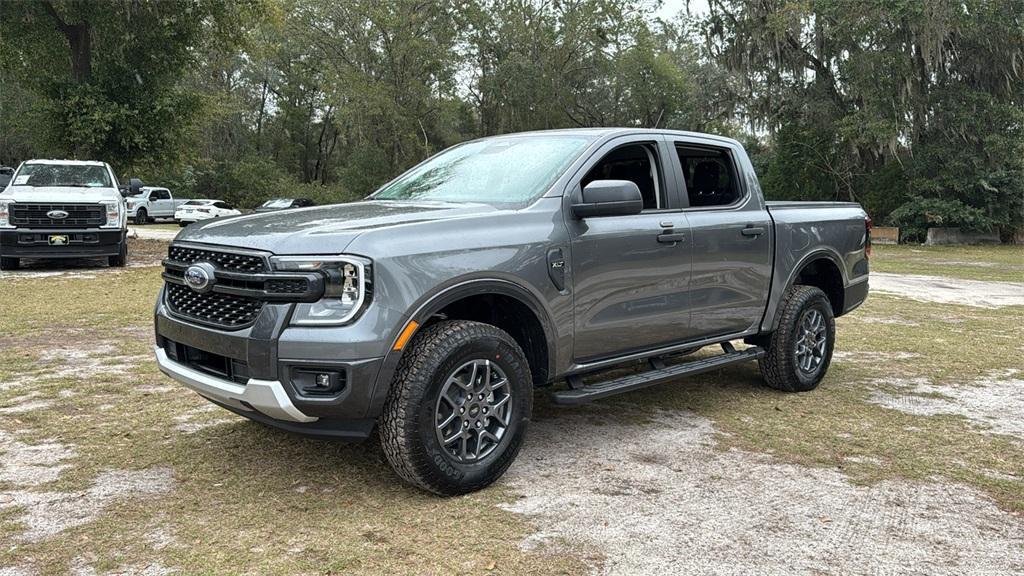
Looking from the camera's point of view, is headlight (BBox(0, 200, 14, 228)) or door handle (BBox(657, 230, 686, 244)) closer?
door handle (BBox(657, 230, 686, 244))

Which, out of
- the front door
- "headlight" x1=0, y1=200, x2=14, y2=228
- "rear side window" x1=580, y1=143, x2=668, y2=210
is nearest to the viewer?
the front door

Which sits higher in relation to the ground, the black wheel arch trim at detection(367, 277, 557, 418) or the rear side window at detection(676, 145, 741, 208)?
the rear side window at detection(676, 145, 741, 208)

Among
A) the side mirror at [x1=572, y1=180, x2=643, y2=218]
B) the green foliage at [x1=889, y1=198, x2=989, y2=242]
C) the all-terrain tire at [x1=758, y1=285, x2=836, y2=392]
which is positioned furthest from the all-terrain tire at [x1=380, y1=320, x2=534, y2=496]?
the green foliage at [x1=889, y1=198, x2=989, y2=242]

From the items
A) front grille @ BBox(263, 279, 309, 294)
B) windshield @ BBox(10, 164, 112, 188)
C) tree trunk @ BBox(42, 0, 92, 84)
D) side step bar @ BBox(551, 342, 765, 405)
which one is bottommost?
side step bar @ BBox(551, 342, 765, 405)

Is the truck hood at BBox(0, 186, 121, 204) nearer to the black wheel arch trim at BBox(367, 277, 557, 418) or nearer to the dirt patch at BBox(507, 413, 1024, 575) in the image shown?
the dirt patch at BBox(507, 413, 1024, 575)

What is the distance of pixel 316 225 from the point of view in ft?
12.4

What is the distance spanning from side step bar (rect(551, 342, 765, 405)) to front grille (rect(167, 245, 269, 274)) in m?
1.66

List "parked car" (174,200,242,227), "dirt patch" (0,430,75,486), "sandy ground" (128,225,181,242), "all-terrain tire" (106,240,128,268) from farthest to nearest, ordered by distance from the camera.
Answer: "parked car" (174,200,242,227), "sandy ground" (128,225,181,242), "all-terrain tire" (106,240,128,268), "dirt patch" (0,430,75,486)

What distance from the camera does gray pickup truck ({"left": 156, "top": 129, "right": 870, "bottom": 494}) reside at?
351 cm

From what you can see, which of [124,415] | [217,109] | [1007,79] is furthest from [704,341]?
[1007,79]

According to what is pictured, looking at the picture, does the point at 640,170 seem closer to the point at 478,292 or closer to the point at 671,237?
the point at 671,237

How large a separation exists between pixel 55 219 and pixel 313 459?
37.9 ft

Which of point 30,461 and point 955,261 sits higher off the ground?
point 30,461

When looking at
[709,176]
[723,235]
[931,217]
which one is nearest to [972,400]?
[723,235]
